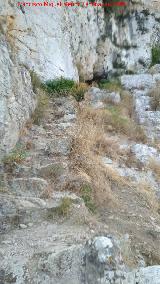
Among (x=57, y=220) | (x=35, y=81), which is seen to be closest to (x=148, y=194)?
(x=57, y=220)

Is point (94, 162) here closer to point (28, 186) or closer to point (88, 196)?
point (88, 196)

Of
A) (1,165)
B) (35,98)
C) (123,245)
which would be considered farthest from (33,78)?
(123,245)

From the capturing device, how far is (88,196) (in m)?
5.79

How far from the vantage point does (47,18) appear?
986 centimetres

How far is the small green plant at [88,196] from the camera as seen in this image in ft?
18.6

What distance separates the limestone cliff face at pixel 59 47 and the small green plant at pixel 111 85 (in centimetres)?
33

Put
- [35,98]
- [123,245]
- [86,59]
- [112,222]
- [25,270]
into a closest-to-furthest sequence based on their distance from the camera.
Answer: [25,270], [123,245], [112,222], [35,98], [86,59]

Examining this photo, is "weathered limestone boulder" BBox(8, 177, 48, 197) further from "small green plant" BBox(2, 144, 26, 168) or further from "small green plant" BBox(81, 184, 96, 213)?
"small green plant" BBox(81, 184, 96, 213)

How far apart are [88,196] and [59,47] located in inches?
212

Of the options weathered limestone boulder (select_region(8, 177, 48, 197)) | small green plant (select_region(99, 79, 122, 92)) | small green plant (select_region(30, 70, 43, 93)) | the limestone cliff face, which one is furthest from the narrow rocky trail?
small green plant (select_region(99, 79, 122, 92))

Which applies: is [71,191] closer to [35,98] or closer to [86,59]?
[35,98]

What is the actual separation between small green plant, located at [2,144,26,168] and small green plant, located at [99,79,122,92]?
5.41 metres

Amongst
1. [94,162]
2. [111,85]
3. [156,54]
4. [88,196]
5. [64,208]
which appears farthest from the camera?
[156,54]

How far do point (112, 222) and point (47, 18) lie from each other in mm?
6258
